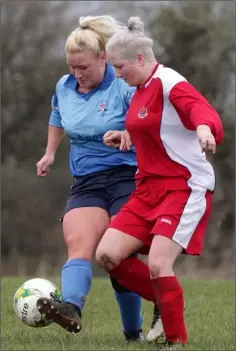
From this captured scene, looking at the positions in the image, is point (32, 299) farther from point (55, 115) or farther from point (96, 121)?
point (55, 115)

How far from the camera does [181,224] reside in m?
5.67

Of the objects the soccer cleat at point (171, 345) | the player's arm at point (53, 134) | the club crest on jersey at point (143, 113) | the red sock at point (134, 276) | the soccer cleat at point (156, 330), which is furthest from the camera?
the player's arm at point (53, 134)

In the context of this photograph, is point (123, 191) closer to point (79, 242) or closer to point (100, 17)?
point (79, 242)

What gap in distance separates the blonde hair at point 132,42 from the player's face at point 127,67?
3cm

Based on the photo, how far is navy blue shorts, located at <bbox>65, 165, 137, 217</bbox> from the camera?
632cm

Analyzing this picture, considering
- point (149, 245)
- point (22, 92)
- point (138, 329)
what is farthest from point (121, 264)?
point (22, 92)

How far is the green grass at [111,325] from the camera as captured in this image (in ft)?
19.4

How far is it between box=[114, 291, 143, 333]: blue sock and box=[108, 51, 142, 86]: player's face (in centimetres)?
146

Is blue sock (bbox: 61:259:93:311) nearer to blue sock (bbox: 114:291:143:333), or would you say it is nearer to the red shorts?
blue sock (bbox: 114:291:143:333)

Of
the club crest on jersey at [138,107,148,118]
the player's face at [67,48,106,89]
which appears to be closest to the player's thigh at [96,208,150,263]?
the club crest on jersey at [138,107,148,118]

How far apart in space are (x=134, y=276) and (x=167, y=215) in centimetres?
56

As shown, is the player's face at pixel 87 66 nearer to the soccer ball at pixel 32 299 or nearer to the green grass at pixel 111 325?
the soccer ball at pixel 32 299

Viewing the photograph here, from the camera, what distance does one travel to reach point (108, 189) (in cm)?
634

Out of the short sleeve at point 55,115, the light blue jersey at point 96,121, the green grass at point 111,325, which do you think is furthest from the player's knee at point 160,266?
the short sleeve at point 55,115
